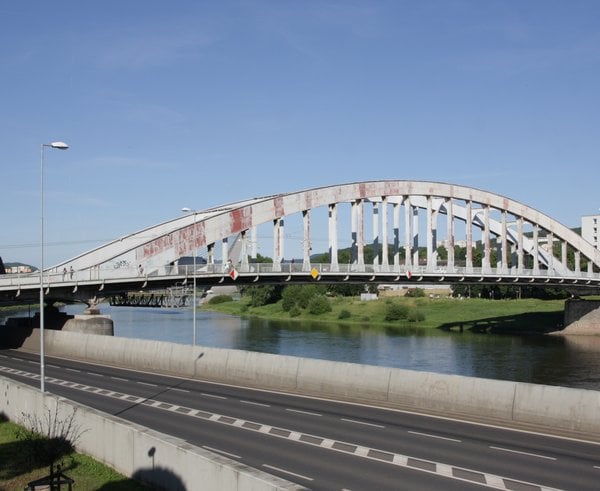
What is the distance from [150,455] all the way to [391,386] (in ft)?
43.1

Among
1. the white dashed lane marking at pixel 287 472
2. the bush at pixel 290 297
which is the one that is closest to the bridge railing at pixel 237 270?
the white dashed lane marking at pixel 287 472

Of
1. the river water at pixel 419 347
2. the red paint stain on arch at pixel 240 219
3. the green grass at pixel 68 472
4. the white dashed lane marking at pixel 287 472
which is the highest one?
the red paint stain on arch at pixel 240 219

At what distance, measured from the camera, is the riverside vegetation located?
97000 mm

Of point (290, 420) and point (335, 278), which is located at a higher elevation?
point (335, 278)

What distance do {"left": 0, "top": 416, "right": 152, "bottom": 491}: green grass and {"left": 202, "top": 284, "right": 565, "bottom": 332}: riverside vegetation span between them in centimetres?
7518

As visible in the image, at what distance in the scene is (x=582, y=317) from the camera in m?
90.1

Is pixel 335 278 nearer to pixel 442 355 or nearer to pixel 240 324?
pixel 442 355

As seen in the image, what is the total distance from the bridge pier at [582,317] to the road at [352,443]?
67.8 meters

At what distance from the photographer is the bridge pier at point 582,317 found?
89125 millimetres

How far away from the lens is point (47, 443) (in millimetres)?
18750

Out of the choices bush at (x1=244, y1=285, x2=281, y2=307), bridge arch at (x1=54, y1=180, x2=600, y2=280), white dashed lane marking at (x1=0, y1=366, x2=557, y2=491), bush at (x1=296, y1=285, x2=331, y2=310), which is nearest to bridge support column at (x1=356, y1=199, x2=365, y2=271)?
bridge arch at (x1=54, y1=180, x2=600, y2=280)

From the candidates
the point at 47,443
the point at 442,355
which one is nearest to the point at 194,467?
the point at 47,443

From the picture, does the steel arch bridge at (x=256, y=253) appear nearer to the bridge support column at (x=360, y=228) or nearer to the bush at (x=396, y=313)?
the bridge support column at (x=360, y=228)

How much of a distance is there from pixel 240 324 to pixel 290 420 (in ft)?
255
